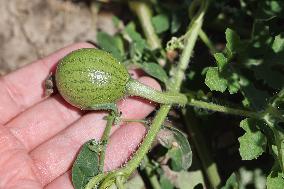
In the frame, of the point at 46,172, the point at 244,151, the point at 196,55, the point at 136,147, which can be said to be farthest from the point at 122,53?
the point at 244,151

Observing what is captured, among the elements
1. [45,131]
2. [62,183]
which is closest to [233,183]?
[62,183]

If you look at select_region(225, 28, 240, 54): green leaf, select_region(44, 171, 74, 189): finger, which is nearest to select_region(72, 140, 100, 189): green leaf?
select_region(44, 171, 74, 189): finger

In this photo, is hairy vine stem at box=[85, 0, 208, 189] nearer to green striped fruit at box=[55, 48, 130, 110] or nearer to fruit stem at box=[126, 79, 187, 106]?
fruit stem at box=[126, 79, 187, 106]

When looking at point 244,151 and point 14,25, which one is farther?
point 14,25

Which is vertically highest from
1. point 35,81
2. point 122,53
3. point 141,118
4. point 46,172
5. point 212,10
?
point 212,10

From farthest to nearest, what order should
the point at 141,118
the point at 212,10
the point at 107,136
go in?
the point at 212,10 → the point at 141,118 → the point at 107,136

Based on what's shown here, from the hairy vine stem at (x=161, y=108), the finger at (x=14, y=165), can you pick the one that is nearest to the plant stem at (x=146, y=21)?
the hairy vine stem at (x=161, y=108)

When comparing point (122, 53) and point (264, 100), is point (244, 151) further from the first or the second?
point (122, 53)
